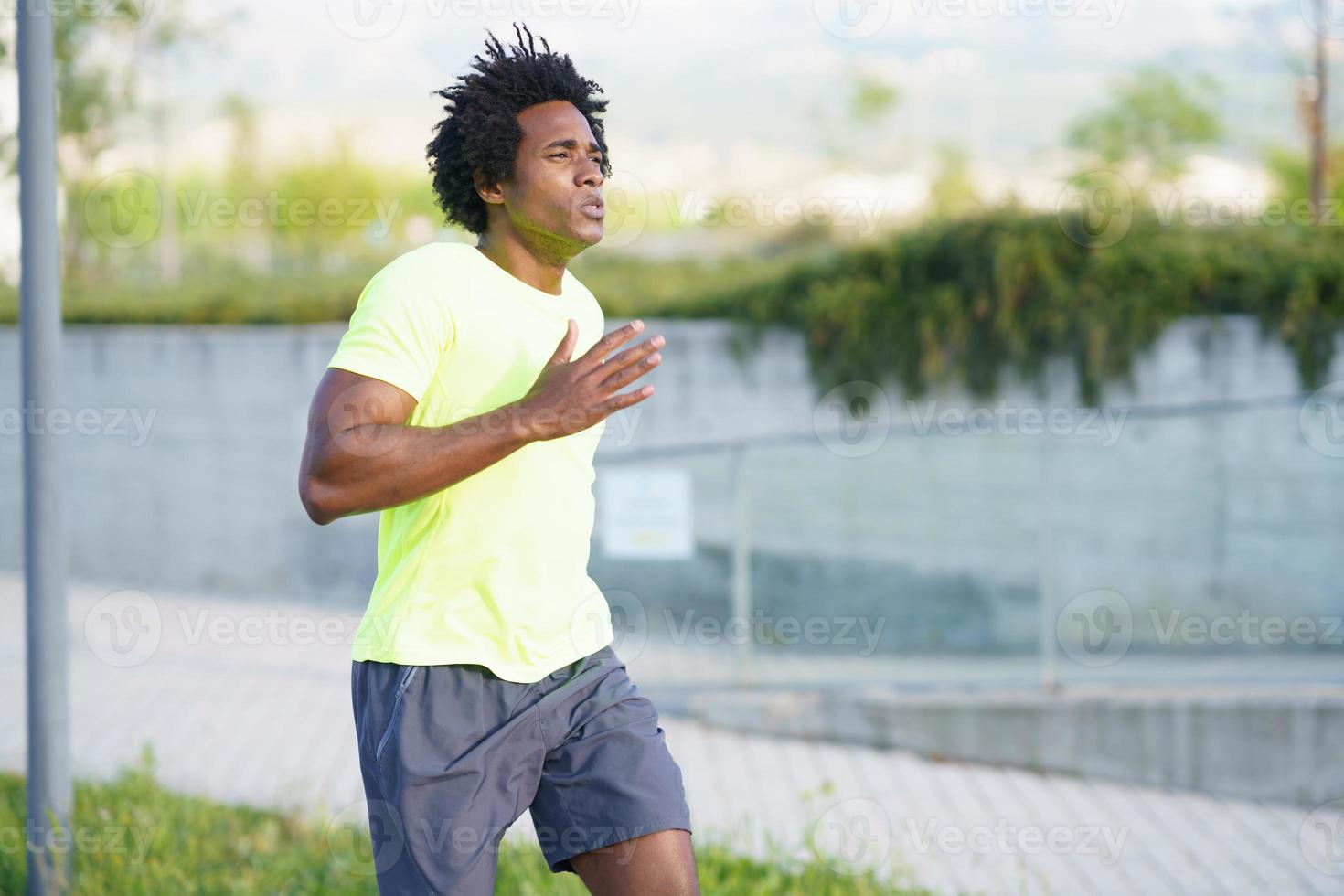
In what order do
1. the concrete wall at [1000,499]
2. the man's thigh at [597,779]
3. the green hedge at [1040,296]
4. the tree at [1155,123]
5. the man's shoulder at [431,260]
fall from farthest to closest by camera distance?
the tree at [1155,123] < the green hedge at [1040,296] < the concrete wall at [1000,499] < the man's thigh at [597,779] < the man's shoulder at [431,260]

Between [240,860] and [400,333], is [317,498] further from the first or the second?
[240,860]

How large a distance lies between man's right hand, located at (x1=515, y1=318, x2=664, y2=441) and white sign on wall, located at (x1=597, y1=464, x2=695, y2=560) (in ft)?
16.9

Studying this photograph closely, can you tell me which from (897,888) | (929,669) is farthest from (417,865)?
(929,669)

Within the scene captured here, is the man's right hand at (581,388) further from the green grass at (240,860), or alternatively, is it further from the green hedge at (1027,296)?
the green hedge at (1027,296)

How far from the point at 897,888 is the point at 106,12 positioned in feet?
30.5

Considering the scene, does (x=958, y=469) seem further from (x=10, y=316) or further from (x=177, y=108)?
(x=177, y=108)

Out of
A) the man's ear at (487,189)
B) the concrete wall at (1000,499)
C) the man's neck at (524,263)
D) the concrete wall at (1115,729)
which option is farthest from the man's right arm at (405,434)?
the concrete wall at (1000,499)

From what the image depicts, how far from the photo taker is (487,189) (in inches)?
116

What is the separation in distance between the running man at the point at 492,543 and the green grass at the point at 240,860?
5.30 feet

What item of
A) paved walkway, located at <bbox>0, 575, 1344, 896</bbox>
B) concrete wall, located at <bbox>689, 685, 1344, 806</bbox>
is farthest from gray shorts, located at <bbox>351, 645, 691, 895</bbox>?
concrete wall, located at <bbox>689, 685, 1344, 806</bbox>

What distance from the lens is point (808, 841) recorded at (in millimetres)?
4891

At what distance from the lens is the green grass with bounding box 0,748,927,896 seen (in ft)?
14.4

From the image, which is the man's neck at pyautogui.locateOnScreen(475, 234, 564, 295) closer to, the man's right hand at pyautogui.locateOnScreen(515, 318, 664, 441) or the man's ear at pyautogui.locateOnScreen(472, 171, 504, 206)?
the man's ear at pyautogui.locateOnScreen(472, 171, 504, 206)

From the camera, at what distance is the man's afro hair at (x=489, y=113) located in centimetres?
296
